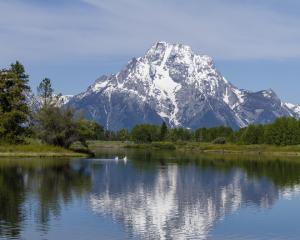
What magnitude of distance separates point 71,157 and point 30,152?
12238mm

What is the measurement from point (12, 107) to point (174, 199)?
309 feet

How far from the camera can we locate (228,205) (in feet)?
186

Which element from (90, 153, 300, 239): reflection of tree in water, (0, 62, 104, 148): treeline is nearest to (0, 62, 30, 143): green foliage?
(0, 62, 104, 148): treeline

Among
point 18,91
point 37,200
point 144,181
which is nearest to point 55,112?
point 18,91

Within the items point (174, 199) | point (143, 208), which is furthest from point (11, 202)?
point (174, 199)

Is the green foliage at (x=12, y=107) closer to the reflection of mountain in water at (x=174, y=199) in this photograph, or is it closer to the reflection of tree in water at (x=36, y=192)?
the reflection of tree in water at (x=36, y=192)

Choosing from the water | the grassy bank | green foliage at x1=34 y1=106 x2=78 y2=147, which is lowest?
the water

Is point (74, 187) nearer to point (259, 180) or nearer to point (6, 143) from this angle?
point (259, 180)

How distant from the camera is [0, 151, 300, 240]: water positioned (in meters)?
41.3

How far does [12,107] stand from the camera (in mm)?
146250

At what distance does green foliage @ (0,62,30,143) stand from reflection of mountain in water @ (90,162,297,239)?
57.5m

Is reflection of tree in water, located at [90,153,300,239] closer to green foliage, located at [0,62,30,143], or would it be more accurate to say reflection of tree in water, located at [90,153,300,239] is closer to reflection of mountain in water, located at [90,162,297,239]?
reflection of mountain in water, located at [90,162,297,239]

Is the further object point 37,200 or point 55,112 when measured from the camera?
point 55,112

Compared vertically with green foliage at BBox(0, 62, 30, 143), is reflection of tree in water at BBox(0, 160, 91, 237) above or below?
below
